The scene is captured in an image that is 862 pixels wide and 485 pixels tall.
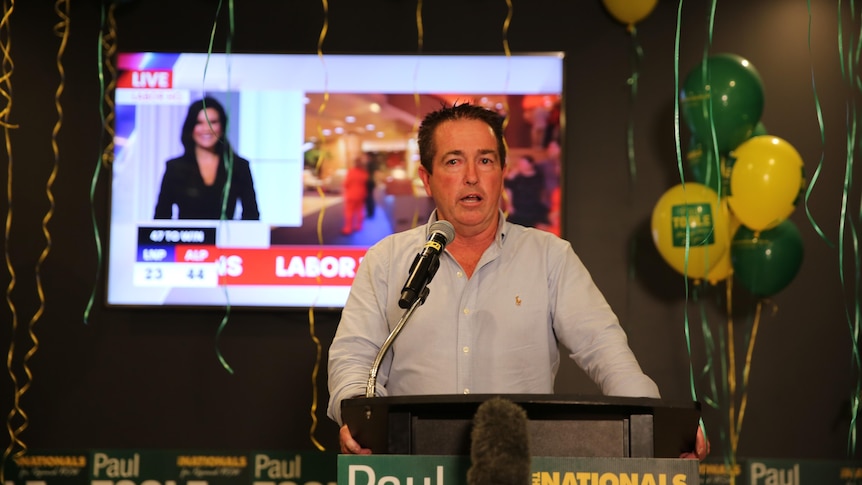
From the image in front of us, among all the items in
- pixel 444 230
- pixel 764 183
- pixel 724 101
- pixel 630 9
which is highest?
pixel 630 9

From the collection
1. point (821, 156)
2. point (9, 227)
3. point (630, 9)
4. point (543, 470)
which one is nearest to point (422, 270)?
point (543, 470)

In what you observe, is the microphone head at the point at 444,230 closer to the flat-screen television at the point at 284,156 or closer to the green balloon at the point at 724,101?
the green balloon at the point at 724,101

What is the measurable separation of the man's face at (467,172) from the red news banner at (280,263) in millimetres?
1683

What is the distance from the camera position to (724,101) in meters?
3.77

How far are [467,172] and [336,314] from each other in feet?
6.16

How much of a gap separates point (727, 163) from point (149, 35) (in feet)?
8.56

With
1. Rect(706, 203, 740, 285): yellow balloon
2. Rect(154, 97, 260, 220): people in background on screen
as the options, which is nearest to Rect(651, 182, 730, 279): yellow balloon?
Rect(706, 203, 740, 285): yellow balloon

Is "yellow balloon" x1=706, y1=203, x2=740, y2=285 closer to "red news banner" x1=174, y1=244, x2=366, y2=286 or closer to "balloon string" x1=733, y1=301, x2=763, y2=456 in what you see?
"balloon string" x1=733, y1=301, x2=763, y2=456

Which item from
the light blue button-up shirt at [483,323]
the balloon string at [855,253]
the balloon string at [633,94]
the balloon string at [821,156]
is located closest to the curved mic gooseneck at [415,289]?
the light blue button-up shirt at [483,323]

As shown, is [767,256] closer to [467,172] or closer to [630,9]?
[630,9]

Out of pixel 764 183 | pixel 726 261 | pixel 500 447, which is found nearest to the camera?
pixel 500 447

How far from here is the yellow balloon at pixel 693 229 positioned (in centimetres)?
377

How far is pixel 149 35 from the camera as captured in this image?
4.50m

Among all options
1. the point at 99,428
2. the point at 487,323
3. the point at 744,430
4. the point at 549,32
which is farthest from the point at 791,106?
the point at 99,428
